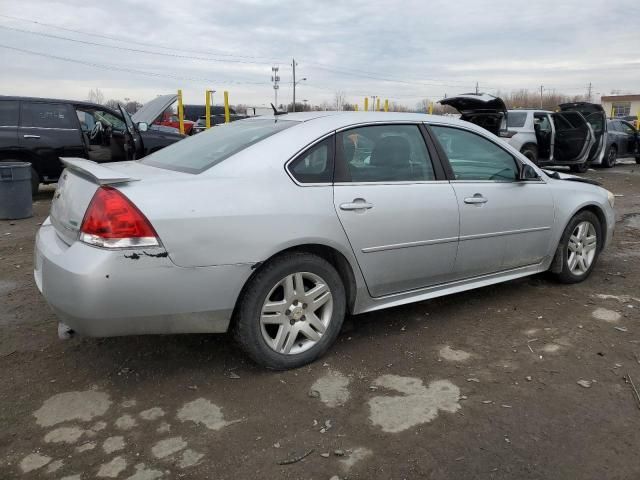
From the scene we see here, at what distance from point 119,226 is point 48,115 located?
744 cm

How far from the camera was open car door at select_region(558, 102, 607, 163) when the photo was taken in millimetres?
13289

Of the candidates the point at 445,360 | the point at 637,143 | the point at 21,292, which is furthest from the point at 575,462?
the point at 637,143

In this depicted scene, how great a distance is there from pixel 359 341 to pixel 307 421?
1.01 metres

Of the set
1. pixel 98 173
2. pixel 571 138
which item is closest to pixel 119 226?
pixel 98 173

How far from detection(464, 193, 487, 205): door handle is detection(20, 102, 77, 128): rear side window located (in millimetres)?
7514

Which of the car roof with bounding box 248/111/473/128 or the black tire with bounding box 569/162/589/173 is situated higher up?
the car roof with bounding box 248/111/473/128

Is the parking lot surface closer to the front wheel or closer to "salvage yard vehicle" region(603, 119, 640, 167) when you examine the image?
the front wheel

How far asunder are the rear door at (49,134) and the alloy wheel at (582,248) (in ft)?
25.1

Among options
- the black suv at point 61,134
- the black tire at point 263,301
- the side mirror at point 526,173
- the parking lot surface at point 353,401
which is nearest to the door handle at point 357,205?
the black tire at point 263,301

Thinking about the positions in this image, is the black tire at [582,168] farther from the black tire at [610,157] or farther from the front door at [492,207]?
the front door at [492,207]

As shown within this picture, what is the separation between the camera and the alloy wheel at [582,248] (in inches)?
183

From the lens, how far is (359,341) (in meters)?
3.57

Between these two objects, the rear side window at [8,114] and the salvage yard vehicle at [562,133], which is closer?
the rear side window at [8,114]

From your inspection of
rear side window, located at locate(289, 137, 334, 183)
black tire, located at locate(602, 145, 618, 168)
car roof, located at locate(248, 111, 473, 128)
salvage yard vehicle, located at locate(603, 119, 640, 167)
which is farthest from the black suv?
salvage yard vehicle, located at locate(603, 119, 640, 167)
